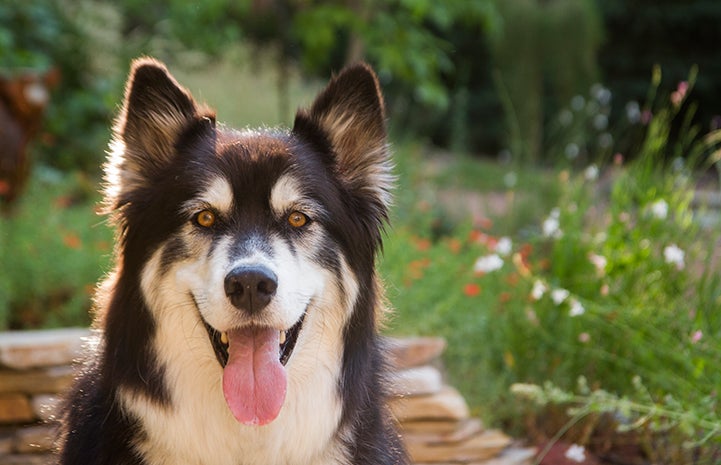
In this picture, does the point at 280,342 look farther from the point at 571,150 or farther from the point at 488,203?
the point at 488,203

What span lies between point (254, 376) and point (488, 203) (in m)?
5.56

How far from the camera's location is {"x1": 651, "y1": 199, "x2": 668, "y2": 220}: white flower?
404cm

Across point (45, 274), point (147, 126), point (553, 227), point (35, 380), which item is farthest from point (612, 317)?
point (45, 274)

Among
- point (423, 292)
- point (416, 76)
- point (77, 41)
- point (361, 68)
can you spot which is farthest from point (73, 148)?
point (361, 68)

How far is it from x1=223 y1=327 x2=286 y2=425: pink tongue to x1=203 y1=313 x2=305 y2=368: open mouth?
29mm

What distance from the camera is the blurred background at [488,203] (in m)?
4.14

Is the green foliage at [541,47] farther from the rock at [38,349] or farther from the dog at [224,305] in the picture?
the dog at [224,305]

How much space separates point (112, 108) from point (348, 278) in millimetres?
7062

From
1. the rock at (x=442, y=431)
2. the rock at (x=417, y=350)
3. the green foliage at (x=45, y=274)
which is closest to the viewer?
the rock at (x=442, y=431)

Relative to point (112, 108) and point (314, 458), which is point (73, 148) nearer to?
point (112, 108)

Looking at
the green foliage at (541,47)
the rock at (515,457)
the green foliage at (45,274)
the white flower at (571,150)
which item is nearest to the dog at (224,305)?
the rock at (515,457)

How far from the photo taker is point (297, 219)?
2783mm

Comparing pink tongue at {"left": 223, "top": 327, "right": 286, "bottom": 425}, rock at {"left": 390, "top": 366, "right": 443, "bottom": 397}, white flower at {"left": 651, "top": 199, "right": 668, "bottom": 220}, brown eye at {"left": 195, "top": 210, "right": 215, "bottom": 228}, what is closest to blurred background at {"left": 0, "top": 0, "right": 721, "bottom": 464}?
white flower at {"left": 651, "top": 199, "right": 668, "bottom": 220}

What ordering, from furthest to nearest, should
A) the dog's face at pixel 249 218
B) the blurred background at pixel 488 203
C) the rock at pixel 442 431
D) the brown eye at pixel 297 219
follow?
the rock at pixel 442 431 → the blurred background at pixel 488 203 → the brown eye at pixel 297 219 → the dog's face at pixel 249 218
